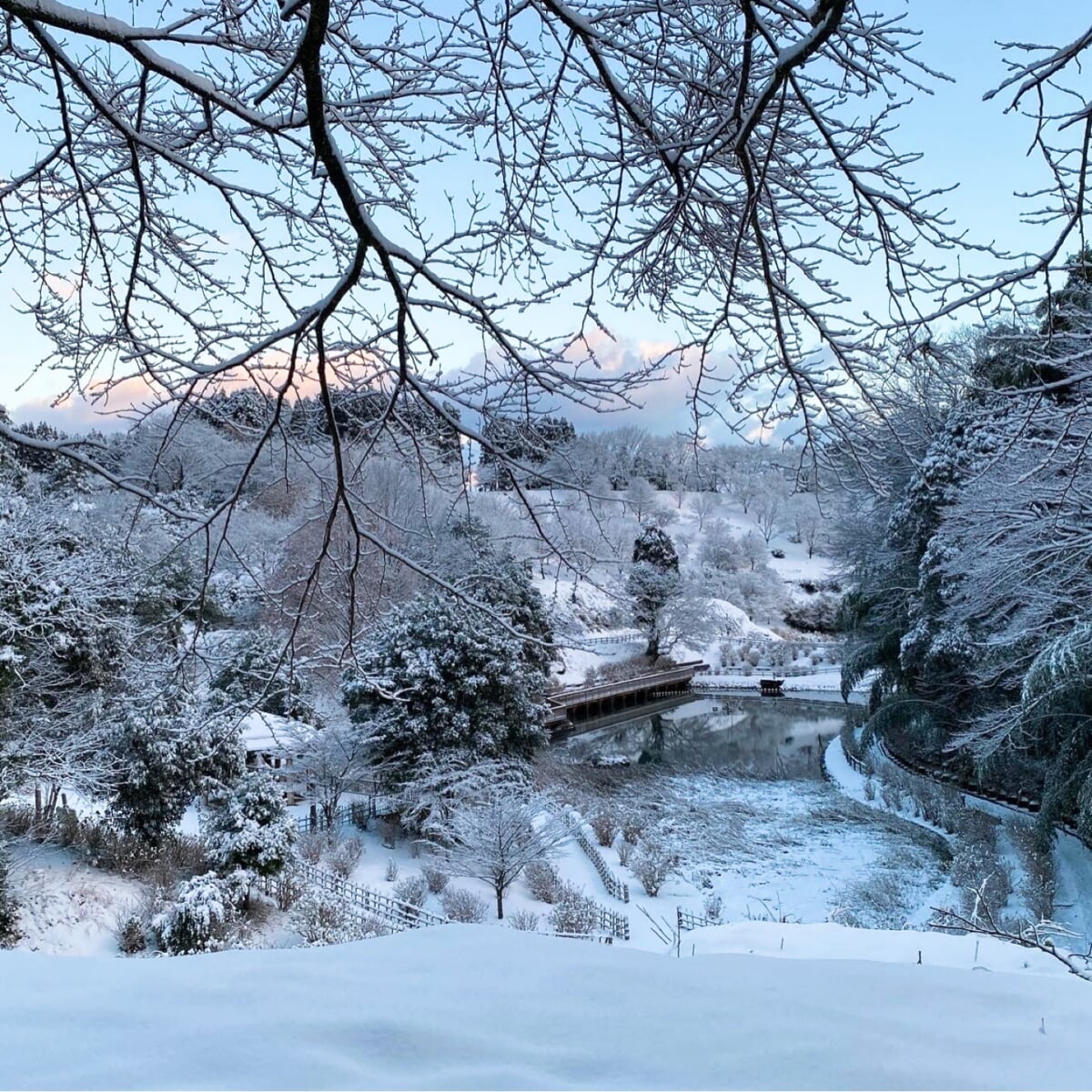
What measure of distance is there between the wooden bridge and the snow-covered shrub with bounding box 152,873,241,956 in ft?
37.8

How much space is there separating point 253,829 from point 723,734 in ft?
41.4

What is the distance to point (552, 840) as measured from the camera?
9.87m

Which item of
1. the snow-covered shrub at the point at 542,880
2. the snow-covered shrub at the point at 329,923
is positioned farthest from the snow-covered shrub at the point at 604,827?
the snow-covered shrub at the point at 329,923

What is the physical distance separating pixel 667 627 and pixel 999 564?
59.5 feet

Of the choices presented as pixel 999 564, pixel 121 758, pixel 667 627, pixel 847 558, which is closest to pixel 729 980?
pixel 999 564

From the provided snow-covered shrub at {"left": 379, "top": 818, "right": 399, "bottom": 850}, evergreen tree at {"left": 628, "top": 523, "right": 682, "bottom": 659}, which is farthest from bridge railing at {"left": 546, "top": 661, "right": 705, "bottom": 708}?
snow-covered shrub at {"left": 379, "top": 818, "right": 399, "bottom": 850}

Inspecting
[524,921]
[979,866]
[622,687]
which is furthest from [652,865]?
[622,687]

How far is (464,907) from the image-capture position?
28.4 ft

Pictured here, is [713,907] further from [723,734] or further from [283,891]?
[723,734]

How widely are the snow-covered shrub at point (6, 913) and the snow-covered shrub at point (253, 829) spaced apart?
70.7 inches

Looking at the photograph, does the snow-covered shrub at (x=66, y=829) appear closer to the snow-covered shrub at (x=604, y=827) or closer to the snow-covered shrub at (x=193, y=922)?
the snow-covered shrub at (x=193, y=922)

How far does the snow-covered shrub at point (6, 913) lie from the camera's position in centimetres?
704

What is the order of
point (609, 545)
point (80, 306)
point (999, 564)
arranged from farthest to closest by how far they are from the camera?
point (999, 564), point (80, 306), point (609, 545)

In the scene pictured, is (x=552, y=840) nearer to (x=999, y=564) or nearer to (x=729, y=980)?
(x=999, y=564)
